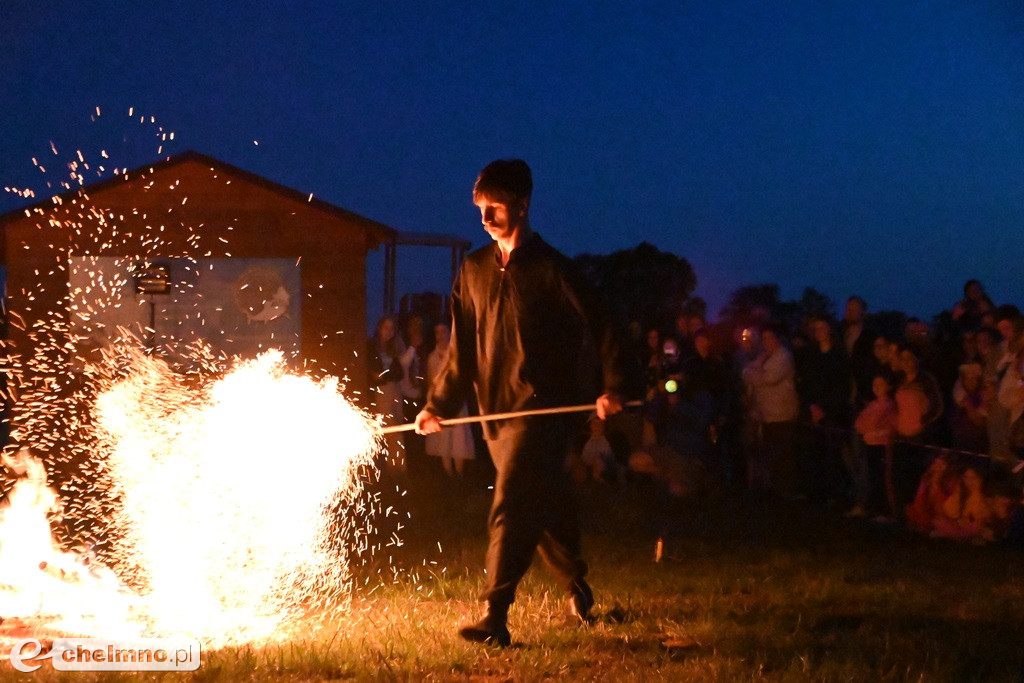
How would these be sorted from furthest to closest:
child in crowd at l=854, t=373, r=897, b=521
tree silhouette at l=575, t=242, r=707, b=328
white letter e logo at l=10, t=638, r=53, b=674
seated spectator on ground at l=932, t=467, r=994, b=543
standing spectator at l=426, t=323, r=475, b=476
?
tree silhouette at l=575, t=242, r=707, b=328
standing spectator at l=426, t=323, r=475, b=476
child in crowd at l=854, t=373, r=897, b=521
seated spectator on ground at l=932, t=467, r=994, b=543
white letter e logo at l=10, t=638, r=53, b=674

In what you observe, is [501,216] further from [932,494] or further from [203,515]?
[932,494]

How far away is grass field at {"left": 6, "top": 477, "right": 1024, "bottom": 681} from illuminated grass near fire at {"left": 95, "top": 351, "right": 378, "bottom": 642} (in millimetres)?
553

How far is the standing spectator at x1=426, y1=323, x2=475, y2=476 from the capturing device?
13.3 meters

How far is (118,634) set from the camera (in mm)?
5703

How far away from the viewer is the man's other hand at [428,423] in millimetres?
5961

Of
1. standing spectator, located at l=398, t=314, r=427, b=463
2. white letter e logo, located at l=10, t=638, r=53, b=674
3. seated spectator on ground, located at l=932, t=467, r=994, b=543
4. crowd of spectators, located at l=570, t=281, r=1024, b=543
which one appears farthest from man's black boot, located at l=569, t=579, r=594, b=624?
standing spectator, located at l=398, t=314, r=427, b=463

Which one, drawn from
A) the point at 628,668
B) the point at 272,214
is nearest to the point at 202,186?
the point at 272,214

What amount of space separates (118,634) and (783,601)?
3595mm

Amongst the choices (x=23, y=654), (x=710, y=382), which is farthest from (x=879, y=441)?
(x=23, y=654)

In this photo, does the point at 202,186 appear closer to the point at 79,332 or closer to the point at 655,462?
the point at 79,332

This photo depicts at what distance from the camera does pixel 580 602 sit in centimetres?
602

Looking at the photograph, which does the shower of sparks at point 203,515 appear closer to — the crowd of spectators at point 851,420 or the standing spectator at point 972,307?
the crowd of spectators at point 851,420

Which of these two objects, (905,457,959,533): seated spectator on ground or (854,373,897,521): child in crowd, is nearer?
(905,457,959,533): seated spectator on ground

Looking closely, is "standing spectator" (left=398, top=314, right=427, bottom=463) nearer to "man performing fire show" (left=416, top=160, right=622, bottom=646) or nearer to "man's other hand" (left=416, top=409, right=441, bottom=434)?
"man's other hand" (left=416, top=409, right=441, bottom=434)
